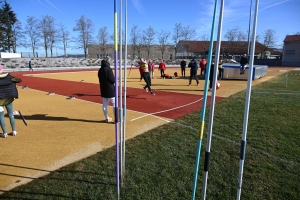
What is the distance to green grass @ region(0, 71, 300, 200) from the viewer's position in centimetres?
337

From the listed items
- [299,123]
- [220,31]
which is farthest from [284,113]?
[220,31]

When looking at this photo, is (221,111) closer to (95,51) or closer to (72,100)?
(72,100)

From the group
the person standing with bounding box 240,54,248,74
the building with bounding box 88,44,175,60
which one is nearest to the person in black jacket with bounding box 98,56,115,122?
the person standing with bounding box 240,54,248,74

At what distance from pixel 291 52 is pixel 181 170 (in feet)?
202

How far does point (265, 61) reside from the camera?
178 feet

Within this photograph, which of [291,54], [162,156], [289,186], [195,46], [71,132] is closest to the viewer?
[289,186]

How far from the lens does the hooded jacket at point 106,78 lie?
251 inches

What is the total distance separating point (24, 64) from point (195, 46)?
5557 centimetres

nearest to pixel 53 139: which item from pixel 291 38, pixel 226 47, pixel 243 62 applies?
pixel 243 62

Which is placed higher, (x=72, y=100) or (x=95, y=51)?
(x=95, y=51)

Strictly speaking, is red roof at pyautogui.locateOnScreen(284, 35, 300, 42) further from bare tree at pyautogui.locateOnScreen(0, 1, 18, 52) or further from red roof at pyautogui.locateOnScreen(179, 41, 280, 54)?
bare tree at pyautogui.locateOnScreen(0, 1, 18, 52)

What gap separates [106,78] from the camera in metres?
6.46

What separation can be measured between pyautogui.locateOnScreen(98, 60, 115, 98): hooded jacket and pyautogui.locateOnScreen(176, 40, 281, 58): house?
5687cm

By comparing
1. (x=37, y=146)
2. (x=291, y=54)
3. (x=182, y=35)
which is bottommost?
(x=37, y=146)
